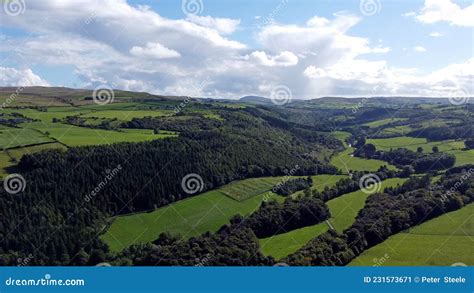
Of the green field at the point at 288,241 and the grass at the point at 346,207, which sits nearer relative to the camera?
the green field at the point at 288,241

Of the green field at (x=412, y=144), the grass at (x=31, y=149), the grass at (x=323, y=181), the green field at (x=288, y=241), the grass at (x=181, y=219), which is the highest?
the grass at (x=31, y=149)

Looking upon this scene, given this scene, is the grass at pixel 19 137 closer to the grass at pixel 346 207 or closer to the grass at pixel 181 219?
the grass at pixel 181 219

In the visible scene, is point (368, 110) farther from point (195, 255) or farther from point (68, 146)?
point (195, 255)

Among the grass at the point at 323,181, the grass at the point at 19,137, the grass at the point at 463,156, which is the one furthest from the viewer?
the grass at the point at 463,156

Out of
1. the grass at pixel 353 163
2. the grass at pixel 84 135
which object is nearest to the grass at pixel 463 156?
the grass at pixel 353 163

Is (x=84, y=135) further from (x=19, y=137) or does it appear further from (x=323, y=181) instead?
(x=323, y=181)

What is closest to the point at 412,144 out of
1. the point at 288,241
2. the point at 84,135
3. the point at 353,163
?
the point at 353,163
